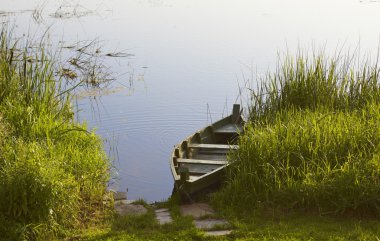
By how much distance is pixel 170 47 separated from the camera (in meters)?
16.3

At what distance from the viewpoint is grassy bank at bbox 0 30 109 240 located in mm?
5453

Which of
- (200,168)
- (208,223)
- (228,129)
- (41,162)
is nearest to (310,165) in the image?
(208,223)

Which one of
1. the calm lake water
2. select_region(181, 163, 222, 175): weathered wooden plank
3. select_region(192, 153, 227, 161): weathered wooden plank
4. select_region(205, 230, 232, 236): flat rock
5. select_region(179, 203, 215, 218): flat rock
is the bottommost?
select_region(205, 230, 232, 236): flat rock

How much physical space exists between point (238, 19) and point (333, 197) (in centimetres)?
1399

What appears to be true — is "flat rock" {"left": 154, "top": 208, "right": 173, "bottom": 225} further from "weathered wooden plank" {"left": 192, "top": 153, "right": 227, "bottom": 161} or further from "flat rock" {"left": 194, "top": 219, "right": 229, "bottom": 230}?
"weathered wooden plank" {"left": 192, "top": 153, "right": 227, "bottom": 161}

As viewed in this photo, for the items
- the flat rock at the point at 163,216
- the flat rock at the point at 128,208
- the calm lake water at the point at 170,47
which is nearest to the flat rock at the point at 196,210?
the flat rock at the point at 163,216

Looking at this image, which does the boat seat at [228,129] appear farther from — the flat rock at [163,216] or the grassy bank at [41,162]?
the flat rock at [163,216]

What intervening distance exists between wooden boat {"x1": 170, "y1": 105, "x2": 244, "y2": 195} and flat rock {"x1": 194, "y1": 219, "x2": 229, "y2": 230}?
31.2 inches

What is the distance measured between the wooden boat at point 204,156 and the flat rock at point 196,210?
0.56 ft

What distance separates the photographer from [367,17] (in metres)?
19.8

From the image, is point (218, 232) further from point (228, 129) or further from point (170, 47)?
point (170, 47)

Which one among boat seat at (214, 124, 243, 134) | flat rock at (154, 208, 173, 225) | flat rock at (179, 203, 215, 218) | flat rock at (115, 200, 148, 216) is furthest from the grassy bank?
boat seat at (214, 124, 243, 134)

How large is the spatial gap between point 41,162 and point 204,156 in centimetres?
327

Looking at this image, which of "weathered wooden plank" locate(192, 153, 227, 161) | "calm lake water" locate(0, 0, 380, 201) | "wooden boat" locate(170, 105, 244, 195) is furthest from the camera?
"calm lake water" locate(0, 0, 380, 201)
